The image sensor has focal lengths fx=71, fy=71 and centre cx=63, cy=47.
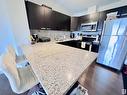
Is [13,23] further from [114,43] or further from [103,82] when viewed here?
[114,43]

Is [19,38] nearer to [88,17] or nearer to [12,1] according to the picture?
[12,1]

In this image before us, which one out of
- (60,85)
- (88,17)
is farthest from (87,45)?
(60,85)

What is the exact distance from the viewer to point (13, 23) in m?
1.64

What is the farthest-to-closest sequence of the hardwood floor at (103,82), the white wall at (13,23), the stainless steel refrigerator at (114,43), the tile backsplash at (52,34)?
the tile backsplash at (52,34) → the stainless steel refrigerator at (114,43) → the white wall at (13,23) → the hardwood floor at (103,82)

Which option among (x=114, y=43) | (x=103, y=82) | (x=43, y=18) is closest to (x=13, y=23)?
(x=43, y=18)

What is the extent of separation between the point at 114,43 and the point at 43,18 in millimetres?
2277

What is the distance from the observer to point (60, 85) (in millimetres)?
462

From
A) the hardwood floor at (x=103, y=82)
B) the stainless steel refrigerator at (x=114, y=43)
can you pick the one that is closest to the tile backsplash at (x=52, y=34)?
the stainless steel refrigerator at (x=114, y=43)

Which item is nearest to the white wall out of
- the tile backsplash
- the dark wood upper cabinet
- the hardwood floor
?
the dark wood upper cabinet

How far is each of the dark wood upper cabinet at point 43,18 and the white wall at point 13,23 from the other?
0.19 metres

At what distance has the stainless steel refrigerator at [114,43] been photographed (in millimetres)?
1907

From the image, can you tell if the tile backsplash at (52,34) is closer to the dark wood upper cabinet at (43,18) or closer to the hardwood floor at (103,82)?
the dark wood upper cabinet at (43,18)

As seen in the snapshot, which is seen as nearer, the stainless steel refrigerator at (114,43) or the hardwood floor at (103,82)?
the hardwood floor at (103,82)

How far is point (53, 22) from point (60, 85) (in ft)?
7.89
